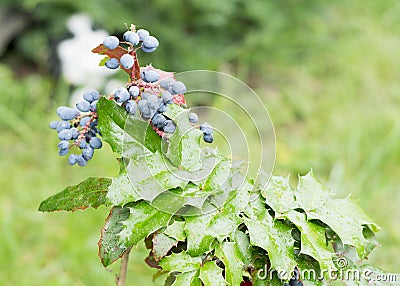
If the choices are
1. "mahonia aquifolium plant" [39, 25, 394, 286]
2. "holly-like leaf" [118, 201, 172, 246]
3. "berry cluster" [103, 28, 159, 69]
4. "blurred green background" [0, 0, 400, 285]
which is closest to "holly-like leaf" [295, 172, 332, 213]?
"mahonia aquifolium plant" [39, 25, 394, 286]

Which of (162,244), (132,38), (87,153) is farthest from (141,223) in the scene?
(132,38)

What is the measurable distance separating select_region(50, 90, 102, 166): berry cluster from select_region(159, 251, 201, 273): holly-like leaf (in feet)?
0.65

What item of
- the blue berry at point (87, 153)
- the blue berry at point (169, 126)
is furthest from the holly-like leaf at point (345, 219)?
the blue berry at point (87, 153)

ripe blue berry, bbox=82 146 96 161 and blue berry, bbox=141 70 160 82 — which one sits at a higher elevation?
blue berry, bbox=141 70 160 82

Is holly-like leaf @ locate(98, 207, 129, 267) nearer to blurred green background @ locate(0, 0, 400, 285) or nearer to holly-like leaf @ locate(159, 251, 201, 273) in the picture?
holly-like leaf @ locate(159, 251, 201, 273)

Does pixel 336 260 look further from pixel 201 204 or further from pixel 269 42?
pixel 269 42

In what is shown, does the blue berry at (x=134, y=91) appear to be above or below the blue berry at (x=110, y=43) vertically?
below

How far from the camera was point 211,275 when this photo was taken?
0.77 m

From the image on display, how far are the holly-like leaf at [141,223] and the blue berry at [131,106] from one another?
0.13 meters

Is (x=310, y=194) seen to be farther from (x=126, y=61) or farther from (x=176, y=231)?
(x=126, y=61)

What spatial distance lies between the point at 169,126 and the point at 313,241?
261 mm

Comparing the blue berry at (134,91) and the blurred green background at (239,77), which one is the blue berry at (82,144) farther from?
the blurred green background at (239,77)

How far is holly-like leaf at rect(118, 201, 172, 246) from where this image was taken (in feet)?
2.51

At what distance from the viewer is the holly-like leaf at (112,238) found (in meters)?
0.81
